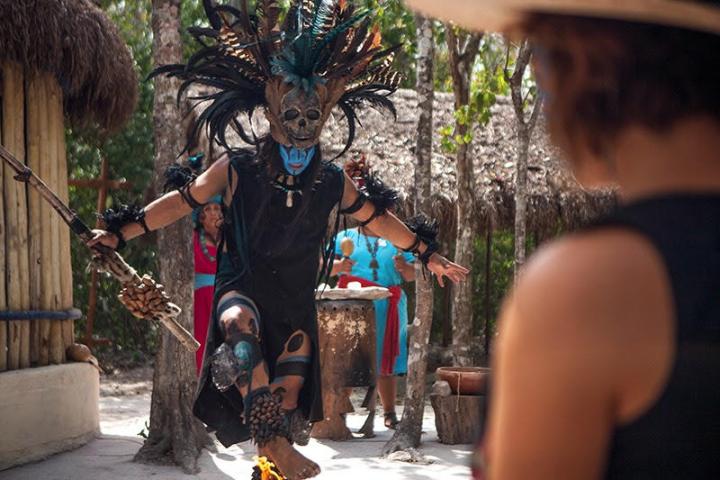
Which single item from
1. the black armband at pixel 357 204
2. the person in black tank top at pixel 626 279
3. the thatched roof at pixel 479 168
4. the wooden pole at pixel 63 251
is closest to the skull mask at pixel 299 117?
the black armband at pixel 357 204

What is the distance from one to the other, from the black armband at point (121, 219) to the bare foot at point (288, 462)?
1204 mm

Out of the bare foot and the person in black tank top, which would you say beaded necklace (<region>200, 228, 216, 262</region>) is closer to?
the bare foot

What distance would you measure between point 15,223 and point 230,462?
223 centimetres

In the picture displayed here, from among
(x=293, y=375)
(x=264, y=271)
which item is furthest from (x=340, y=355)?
(x=264, y=271)

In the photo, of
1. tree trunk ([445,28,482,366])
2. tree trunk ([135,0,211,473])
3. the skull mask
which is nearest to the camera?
the skull mask

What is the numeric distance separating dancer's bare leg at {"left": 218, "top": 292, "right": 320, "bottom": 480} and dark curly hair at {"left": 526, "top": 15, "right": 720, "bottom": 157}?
3888 millimetres

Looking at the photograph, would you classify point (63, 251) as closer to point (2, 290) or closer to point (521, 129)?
point (2, 290)

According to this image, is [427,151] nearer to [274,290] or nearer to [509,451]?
[274,290]

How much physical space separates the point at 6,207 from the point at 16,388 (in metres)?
1.20

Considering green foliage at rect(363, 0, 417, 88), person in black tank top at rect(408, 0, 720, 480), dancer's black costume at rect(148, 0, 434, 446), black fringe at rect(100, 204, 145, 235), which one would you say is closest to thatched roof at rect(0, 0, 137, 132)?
dancer's black costume at rect(148, 0, 434, 446)

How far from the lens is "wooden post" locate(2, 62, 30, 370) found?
749 cm

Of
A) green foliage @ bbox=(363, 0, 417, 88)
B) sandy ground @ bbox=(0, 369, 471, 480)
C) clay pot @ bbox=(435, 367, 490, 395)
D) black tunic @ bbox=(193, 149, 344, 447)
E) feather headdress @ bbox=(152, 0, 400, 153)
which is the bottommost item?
sandy ground @ bbox=(0, 369, 471, 480)

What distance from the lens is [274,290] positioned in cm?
552

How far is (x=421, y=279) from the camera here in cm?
872
